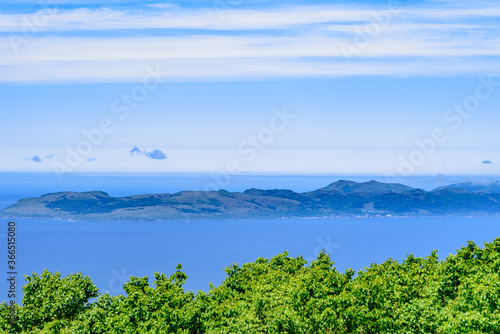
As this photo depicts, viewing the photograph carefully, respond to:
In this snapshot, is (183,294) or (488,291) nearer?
(488,291)

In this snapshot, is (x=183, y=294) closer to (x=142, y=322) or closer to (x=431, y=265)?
(x=142, y=322)

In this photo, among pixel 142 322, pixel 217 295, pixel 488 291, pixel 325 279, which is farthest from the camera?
pixel 217 295

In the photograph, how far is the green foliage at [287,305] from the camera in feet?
111

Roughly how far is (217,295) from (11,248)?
14.6m

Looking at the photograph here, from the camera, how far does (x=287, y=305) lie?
35.8 m

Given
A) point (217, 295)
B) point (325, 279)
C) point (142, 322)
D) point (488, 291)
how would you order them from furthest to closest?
point (217, 295), point (325, 279), point (142, 322), point (488, 291)

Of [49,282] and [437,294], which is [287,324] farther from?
[49,282]

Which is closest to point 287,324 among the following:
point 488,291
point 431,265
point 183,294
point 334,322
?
point 334,322

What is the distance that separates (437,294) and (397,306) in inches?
99.6

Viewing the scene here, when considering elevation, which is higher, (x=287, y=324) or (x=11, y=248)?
(x=11, y=248)

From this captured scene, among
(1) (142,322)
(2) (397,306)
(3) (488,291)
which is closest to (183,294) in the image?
(1) (142,322)

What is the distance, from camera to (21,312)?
37.1m

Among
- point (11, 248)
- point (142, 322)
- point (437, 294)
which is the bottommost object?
point (142, 322)

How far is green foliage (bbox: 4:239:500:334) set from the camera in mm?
33844
